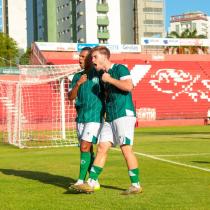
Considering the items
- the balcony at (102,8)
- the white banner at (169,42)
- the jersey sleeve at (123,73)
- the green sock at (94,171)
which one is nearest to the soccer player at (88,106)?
the green sock at (94,171)

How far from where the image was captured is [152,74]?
43812 millimetres

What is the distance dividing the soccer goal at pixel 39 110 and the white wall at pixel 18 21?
348 ft

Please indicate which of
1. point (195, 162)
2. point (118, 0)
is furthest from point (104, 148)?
point (118, 0)

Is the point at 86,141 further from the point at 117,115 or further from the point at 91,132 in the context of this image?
the point at 117,115

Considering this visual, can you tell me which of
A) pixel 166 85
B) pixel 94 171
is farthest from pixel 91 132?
pixel 166 85

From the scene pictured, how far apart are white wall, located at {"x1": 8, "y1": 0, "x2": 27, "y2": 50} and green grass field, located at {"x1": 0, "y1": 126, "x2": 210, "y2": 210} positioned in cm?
12688

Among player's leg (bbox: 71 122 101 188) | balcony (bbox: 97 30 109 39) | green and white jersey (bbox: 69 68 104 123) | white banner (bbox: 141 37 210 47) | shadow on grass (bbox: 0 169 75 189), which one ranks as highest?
balcony (bbox: 97 30 109 39)

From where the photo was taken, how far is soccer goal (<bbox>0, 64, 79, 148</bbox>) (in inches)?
761

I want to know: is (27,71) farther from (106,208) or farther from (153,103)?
(106,208)

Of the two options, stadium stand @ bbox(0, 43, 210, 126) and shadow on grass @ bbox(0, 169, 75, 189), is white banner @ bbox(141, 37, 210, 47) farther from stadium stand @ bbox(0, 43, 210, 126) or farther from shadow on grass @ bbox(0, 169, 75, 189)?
shadow on grass @ bbox(0, 169, 75, 189)

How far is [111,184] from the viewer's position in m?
7.98

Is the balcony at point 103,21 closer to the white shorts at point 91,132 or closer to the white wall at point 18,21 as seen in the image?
the white wall at point 18,21

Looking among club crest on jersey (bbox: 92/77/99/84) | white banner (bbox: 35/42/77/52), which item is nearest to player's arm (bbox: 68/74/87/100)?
club crest on jersey (bbox: 92/77/99/84)

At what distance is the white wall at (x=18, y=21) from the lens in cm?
13729
